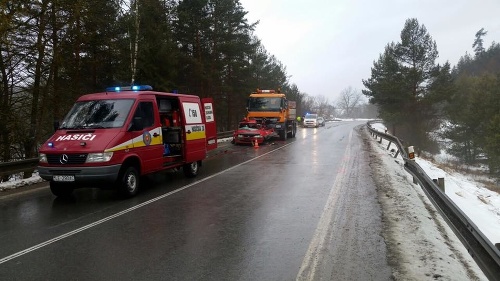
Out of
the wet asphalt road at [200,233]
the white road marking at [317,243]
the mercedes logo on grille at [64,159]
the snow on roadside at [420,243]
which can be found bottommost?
the snow on roadside at [420,243]

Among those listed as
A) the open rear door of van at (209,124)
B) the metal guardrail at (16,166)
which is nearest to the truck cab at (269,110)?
the open rear door of van at (209,124)

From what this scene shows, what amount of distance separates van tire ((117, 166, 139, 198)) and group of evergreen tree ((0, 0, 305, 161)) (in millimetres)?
5796

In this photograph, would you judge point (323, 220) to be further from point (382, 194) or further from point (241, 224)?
point (382, 194)

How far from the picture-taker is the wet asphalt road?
432 centimetres

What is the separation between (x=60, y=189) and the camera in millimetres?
8273

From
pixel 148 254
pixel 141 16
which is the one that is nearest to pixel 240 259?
pixel 148 254

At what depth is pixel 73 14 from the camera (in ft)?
41.0

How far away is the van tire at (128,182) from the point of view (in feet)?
25.7

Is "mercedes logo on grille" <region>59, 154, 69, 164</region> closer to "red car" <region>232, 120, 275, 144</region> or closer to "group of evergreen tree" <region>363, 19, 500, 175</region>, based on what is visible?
"red car" <region>232, 120, 275, 144</region>

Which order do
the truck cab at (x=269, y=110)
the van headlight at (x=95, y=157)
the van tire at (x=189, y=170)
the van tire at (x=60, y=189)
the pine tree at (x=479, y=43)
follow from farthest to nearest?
the pine tree at (x=479, y=43) → the truck cab at (x=269, y=110) → the van tire at (x=189, y=170) → the van tire at (x=60, y=189) → the van headlight at (x=95, y=157)

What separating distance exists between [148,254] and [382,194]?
561 centimetres

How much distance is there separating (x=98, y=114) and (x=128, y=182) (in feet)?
5.74

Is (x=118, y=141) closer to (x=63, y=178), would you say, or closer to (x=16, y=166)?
(x=63, y=178)

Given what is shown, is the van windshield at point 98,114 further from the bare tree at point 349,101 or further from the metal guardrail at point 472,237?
the bare tree at point 349,101
